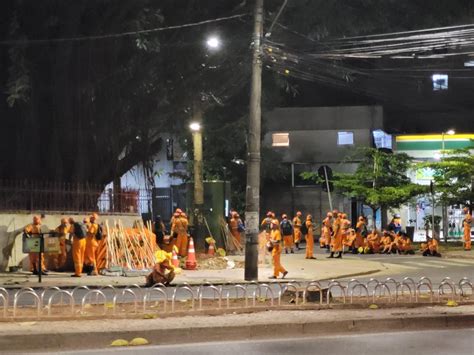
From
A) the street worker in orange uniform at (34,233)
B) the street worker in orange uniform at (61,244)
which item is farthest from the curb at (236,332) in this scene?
the street worker in orange uniform at (61,244)

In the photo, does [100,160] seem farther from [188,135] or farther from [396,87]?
[396,87]

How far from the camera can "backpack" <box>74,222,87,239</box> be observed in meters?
17.9

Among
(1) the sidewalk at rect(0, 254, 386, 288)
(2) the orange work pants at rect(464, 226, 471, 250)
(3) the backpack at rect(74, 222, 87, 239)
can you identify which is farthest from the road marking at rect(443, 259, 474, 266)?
(3) the backpack at rect(74, 222, 87, 239)

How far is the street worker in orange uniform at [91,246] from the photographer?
1831 centimetres

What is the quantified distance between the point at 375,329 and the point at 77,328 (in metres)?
4.34

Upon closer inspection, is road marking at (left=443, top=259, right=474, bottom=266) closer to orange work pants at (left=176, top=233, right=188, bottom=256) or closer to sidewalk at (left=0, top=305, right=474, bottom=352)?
orange work pants at (left=176, top=233, right=188, bottom=256)

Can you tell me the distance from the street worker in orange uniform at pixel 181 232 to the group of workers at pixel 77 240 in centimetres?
356

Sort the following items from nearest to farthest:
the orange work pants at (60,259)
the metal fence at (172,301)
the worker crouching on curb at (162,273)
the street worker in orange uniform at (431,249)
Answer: the metal fence at (172,301) < the worker crouching on curb at (162,273) < the orange work pants at (60,259) < the street worker in orange uniform at (431,249)

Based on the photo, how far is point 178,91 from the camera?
939 inches

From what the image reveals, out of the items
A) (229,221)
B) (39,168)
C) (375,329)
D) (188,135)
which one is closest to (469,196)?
(229,221)

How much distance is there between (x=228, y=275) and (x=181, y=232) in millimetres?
4068

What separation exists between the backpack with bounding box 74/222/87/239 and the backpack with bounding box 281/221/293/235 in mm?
10588

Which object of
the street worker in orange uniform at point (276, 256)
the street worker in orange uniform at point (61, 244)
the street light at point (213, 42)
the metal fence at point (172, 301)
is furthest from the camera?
the street light at point (213, 42)

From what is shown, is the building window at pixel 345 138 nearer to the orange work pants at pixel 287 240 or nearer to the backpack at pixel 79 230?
the orange work pants at pixel 287 240
